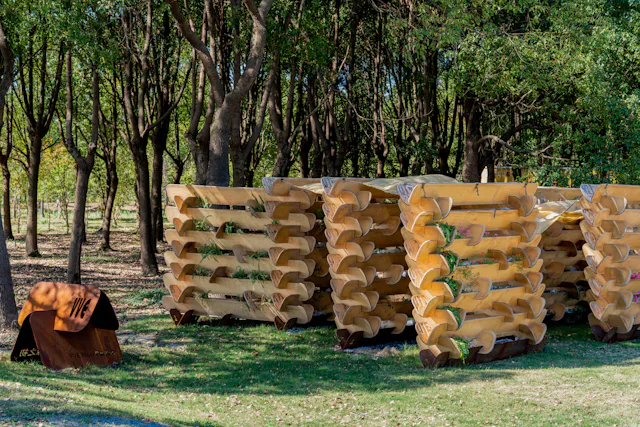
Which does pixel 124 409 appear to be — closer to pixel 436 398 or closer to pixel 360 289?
pixel 436 398

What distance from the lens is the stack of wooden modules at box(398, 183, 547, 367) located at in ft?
25.4

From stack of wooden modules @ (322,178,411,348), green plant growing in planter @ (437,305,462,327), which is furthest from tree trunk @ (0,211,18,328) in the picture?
green plant growing in planter @ (437,305,462,327)

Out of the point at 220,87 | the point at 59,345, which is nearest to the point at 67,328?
the point at 59,345

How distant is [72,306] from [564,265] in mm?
7702

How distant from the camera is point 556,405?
6367 millimetres

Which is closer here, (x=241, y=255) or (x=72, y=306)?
(x=72, y=306)

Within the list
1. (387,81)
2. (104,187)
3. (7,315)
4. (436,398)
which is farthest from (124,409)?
(104,187)

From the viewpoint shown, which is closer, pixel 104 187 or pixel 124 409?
pixel 124 409

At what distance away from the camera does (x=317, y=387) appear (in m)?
7.08

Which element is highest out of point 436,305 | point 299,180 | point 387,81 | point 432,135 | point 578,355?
point 387,81

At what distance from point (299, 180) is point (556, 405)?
509 centimetres

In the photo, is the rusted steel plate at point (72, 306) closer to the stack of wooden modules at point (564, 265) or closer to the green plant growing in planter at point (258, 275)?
the green plant growing in planter at point (258, 275)

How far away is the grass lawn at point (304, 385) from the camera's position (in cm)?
587

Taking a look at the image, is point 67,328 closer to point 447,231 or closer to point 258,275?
point 258,275
